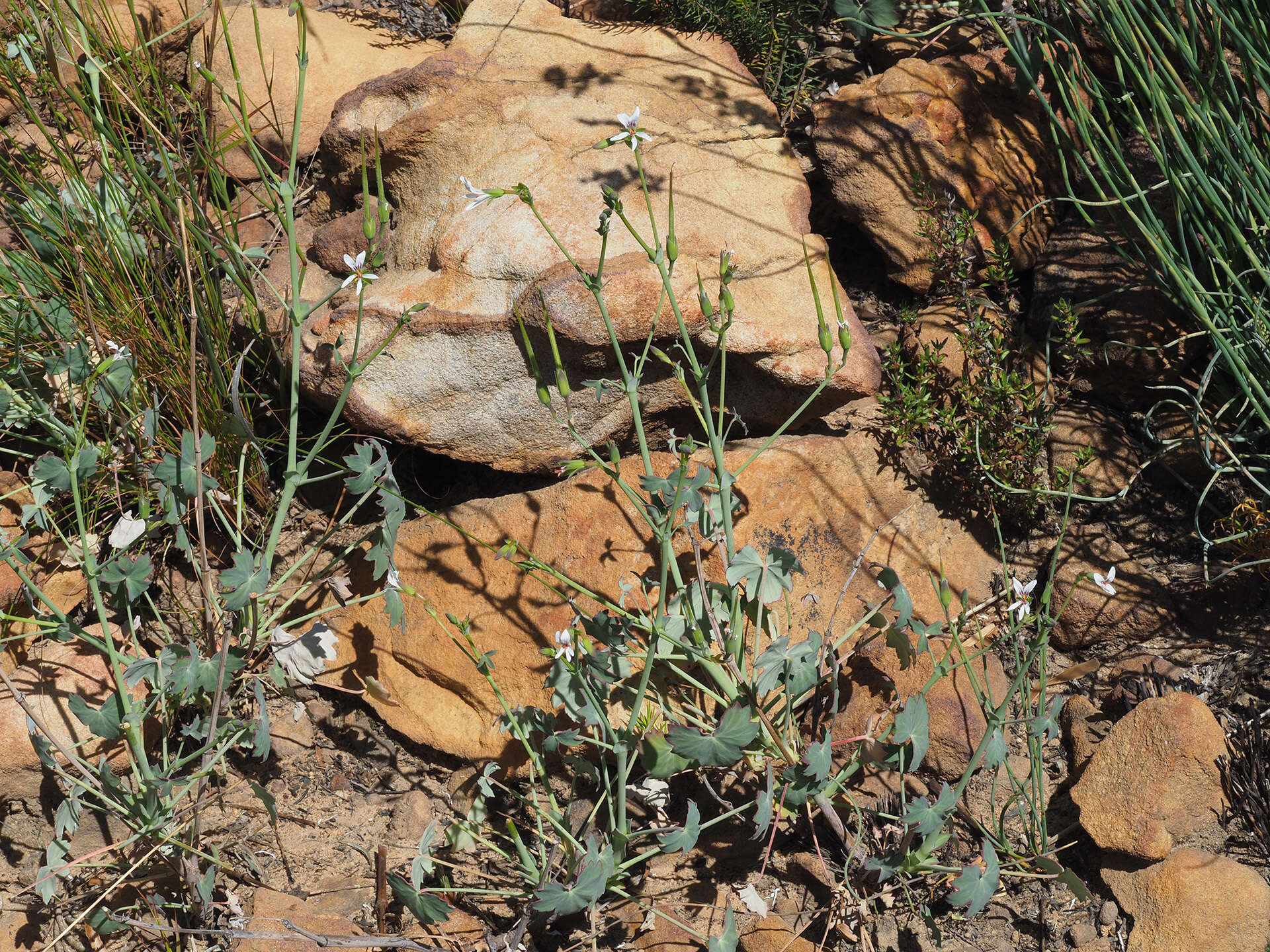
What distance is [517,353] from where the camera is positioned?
96.8 inches

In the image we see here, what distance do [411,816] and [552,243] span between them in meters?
1.41

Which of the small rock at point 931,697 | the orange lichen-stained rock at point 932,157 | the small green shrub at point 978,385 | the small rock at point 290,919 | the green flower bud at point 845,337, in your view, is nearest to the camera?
the green flower bud at point 845,337

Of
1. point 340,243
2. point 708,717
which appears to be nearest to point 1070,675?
point 708,717

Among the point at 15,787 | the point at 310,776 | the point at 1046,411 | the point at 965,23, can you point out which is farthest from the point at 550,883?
the point at 965,23

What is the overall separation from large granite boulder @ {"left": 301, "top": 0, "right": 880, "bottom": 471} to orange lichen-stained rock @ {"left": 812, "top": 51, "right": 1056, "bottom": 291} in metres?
0.17

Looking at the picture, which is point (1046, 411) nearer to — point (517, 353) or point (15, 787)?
point (517, 353)

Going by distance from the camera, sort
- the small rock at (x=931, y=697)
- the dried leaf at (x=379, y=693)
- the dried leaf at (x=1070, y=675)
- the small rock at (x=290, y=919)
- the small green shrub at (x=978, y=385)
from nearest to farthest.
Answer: the small rock at (x=290, y=919)
the dried leaf at (x=1070, y=675)
the small rock at (x=931, y=697)
the dried leaf at (x=379, y=693)
the small green shrub at (x=978, y=385)

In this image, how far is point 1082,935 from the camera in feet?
6.75

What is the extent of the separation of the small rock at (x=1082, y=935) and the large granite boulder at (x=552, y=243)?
4.16ft

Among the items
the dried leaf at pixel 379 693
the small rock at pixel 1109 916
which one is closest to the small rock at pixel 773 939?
the small rock at pixel 1109 916

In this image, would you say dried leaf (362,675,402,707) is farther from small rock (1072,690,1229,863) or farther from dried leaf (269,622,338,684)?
small rock (1072,690,1229,863)

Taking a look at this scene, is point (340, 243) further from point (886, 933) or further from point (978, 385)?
point (886, 933)

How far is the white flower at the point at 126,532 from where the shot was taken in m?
2.08

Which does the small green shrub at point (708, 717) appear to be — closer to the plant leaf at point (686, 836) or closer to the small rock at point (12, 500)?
the plant leaf at point (686, 836)
